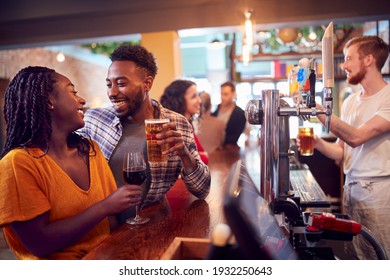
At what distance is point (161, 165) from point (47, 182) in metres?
0.40

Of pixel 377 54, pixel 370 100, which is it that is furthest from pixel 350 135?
pixel 377 54

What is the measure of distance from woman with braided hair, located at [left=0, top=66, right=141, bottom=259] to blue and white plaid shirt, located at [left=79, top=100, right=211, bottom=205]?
0.75ft

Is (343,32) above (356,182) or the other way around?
above

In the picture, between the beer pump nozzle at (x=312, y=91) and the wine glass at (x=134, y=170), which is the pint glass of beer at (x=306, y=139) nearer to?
the beer pump nozzle at (x=312, y=91)

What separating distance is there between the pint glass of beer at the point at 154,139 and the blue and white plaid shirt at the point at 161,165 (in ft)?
0.59

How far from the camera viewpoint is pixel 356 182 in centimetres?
137

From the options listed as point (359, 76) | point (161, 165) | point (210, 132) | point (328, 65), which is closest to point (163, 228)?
point (161, 165)

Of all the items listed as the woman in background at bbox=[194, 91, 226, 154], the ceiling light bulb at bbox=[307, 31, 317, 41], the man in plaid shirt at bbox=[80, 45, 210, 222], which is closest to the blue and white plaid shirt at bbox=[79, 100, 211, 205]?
the man in plaid shirt at bbox=[80, 45, 210, 222]

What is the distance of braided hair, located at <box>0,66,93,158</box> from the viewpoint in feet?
2.77

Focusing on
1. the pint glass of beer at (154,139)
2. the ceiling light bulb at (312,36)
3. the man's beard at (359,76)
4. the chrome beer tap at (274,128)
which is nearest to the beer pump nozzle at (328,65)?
the chrome beer tap at (274,128)

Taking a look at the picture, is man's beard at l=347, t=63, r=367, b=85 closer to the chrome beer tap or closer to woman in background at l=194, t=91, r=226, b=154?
the chrome beer tap

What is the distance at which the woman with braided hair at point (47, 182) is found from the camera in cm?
77
